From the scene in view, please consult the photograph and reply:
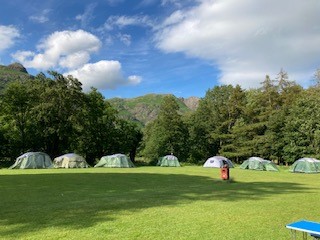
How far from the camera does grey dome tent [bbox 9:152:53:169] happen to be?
32.6 meters

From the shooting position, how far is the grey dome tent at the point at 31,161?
32562 millimetres

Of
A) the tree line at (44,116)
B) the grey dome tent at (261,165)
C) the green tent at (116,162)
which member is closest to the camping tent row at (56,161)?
the green tent at (116,162)

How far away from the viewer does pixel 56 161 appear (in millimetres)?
34719

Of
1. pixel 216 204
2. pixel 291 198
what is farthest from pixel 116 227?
pixel 291 198

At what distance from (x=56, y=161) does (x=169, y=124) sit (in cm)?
2172

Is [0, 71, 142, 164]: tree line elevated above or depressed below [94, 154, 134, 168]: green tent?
above

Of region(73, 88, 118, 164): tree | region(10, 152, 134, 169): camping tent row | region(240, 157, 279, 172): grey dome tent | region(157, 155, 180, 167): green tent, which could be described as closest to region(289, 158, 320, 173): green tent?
region(240, 157, 279, 172): grey dome tent

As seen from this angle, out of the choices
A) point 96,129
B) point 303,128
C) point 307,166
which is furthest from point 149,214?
point 96,129

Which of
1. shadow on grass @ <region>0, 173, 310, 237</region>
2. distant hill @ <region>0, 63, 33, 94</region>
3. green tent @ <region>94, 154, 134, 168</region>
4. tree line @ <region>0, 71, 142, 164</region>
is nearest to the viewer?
shadow on grass @ <region>0, 173, 310, 237</region>

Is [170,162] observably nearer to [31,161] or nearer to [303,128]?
[31,161]

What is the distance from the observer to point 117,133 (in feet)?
165

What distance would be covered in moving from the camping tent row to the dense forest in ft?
28.1

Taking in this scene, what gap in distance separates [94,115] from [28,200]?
36.7 m

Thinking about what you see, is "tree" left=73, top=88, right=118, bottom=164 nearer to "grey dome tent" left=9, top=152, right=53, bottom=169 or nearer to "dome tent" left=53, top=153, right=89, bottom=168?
"dome tent" left=53, top=153, right=89, bottom=168
